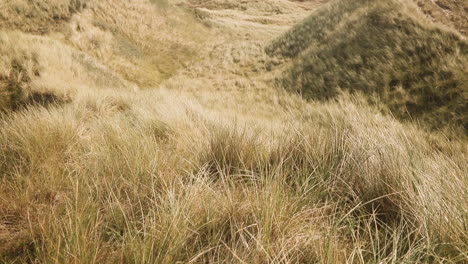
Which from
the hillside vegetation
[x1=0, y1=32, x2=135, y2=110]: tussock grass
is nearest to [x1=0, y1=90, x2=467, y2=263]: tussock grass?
the hillside vegetation

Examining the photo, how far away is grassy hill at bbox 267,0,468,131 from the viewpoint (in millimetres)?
5059

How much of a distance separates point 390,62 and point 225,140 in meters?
5.85

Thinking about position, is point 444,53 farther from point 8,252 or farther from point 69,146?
point 8,252

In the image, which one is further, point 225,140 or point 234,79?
point 234,79

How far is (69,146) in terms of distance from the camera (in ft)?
7.61

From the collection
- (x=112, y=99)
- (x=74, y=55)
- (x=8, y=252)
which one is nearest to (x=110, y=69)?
(x=74, y=55)

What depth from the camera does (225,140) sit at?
7.39 ft

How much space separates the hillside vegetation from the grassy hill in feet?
0.15

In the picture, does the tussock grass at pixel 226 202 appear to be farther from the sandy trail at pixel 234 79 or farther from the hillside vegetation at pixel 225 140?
the sandy trail at pixel 234 79

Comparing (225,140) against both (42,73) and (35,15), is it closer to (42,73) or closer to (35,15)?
(42,73)

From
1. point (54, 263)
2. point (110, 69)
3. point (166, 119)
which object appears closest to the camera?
point (54, 263)

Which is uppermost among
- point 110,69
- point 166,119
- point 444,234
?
point 444,234

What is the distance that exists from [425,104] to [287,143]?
426 centimetres

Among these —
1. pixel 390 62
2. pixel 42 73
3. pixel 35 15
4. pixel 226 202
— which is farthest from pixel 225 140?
pixel 35 15
